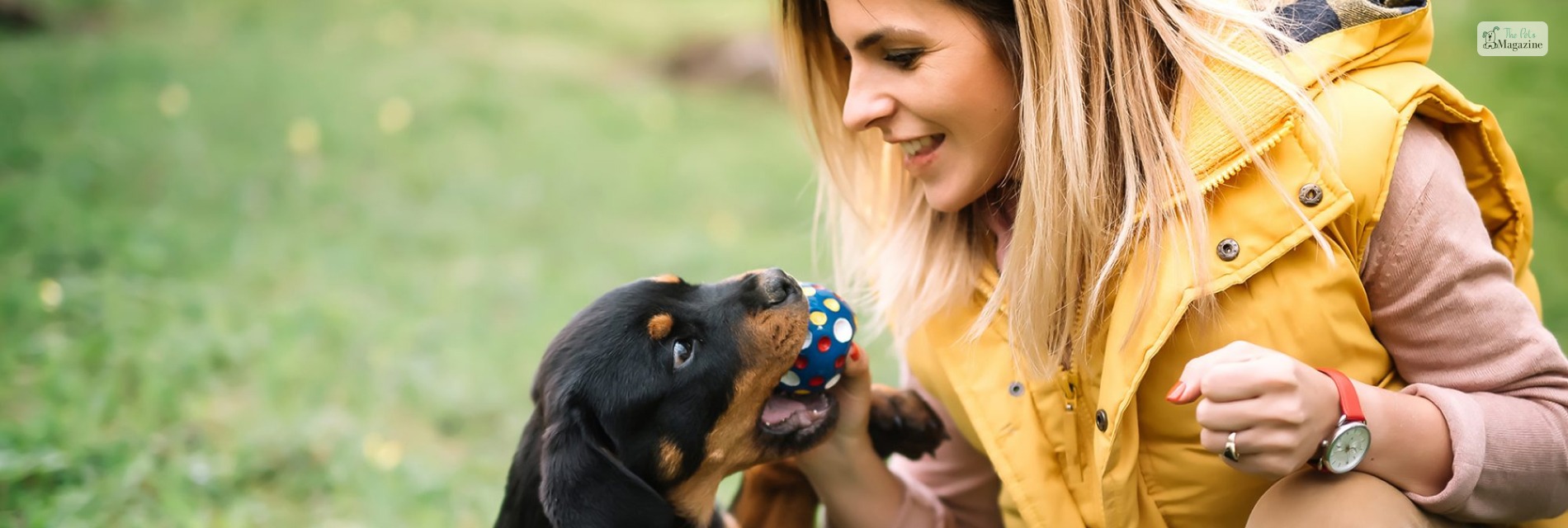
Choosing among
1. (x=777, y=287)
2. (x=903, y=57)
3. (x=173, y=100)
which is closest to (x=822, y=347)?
(x=777, y=287)

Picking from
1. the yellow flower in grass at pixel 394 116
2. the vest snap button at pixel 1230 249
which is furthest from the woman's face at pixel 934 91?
the yellow flower in grass at pixel 394 116

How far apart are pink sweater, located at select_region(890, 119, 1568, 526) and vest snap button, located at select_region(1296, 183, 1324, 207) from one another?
0.58ft

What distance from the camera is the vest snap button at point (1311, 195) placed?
7.16 feet

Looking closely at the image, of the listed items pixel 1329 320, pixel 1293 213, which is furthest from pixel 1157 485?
pixel 1293 213

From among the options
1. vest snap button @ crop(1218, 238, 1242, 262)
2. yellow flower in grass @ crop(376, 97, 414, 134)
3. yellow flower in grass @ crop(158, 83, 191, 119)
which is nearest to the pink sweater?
Result: vest snap button @ crop(1218, 238, 1242, 262)

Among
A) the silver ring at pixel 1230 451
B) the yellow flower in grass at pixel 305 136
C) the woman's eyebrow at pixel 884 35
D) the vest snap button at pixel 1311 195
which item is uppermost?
the yellow flower in grass at pixel 305 136

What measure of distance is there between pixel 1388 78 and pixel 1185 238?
1.58ft

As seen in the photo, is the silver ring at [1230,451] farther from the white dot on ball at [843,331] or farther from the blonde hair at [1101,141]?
the white dot on ball at [843,331]

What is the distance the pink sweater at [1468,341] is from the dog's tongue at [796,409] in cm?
122

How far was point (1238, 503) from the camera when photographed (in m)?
2.54

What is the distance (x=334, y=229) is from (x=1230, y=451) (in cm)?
541

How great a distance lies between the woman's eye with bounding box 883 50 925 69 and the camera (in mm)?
2512

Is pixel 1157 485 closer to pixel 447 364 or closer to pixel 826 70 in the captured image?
pixel 826 70

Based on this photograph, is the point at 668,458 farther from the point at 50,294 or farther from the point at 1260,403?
the point at 50,294
